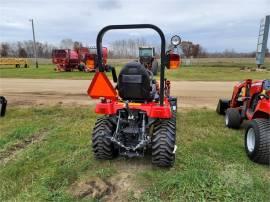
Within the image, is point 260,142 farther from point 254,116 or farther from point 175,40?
point 175,40

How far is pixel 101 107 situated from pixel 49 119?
3508 millimetres

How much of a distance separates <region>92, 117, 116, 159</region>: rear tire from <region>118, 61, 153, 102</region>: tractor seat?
1.69 ft

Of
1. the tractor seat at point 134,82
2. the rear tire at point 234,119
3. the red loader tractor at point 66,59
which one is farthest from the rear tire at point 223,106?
the red loader tractor at point 66,59

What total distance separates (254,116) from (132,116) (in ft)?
7.37

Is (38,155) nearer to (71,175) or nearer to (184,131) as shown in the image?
(71,175)

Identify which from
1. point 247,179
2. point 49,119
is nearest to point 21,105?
point 49,119

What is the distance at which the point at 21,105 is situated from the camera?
971 cm

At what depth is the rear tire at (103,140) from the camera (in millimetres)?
4172

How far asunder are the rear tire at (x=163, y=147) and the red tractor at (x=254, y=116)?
126cm

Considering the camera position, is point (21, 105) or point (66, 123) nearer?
point (66, 123)

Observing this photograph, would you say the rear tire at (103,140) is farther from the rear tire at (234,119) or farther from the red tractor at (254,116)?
the rear tire at (234,119)

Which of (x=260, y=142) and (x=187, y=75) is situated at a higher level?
(x=260, y=142)

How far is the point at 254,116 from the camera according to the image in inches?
200

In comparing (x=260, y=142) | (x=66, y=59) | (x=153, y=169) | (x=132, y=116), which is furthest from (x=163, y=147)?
(x=66, y=59)
